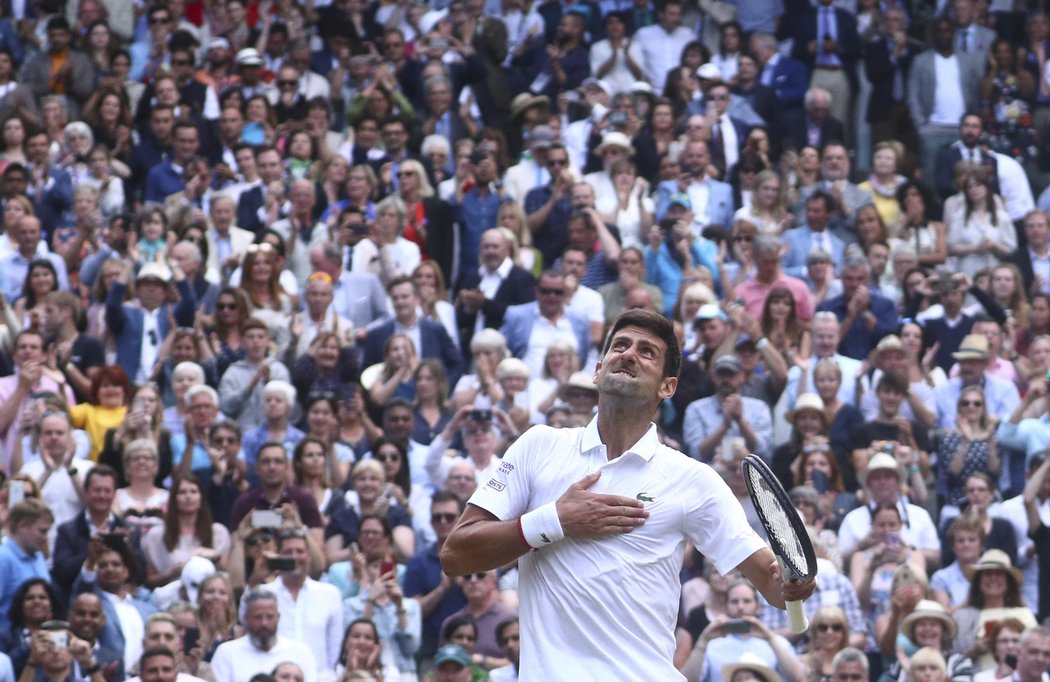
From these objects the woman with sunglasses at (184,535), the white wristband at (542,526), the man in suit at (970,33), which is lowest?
the woman with sunglasses at (184,535)

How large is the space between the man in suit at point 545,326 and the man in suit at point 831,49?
507 cm

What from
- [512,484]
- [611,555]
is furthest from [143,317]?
[611,555]

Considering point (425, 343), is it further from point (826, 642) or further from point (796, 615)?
point (796, 615)

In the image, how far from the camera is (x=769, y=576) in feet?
20.5

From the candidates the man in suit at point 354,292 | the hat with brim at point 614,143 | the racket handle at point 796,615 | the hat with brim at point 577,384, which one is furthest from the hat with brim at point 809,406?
the racket handle at point 796,615

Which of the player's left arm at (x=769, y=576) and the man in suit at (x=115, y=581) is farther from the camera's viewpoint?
the man in suit at (x=115, y=581)

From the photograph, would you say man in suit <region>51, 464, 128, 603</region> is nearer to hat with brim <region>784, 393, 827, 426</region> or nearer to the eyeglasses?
the eyeglasses

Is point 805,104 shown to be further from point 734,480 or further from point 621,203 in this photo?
point 734,480

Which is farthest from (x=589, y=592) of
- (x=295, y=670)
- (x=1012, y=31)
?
(x=1012, y=31)

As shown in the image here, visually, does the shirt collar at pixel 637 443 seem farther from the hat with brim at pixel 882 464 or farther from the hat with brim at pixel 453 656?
the hat with brim at pixel 882 464

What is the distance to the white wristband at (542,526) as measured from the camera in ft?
19.8

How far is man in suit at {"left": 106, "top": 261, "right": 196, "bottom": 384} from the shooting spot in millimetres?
14867

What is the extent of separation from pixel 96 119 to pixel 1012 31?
8.54 metres

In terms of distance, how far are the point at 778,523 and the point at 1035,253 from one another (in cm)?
1134
